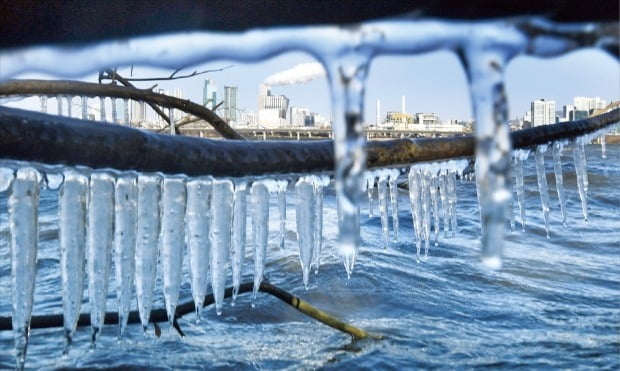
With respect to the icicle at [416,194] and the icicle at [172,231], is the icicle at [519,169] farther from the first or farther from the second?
the icicle at [172,231]

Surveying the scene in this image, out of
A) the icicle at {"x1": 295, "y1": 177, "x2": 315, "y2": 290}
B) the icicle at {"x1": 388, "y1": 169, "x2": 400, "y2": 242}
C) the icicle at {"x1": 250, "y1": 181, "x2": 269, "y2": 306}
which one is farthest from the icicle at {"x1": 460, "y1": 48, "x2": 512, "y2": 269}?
the icicle at {"x1": 388, "y1": 169, "x2": 400, "y2": 242}

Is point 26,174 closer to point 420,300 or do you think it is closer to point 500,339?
point 500,339

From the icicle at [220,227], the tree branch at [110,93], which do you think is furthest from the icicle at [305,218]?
the tree branch at [110,93]

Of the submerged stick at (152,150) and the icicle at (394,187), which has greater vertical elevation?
the submerged stick at (152,150)

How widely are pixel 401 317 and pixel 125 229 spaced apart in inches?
220

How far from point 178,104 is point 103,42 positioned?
224 inches

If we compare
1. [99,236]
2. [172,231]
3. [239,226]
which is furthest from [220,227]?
[99,236]

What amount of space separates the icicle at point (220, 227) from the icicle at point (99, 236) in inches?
12.4

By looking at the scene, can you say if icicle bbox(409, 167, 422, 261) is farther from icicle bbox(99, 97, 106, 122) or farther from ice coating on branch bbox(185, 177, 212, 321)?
icicle bbox(99, 97, 106, 122)

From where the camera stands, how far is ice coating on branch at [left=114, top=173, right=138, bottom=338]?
189 cm

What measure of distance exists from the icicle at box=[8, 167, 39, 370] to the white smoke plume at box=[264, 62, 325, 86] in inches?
31.4

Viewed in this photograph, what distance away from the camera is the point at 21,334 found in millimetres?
2539

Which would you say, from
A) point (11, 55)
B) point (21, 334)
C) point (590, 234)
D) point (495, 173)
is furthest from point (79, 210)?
point (590, 234)

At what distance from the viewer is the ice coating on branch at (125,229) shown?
1.89 metres
